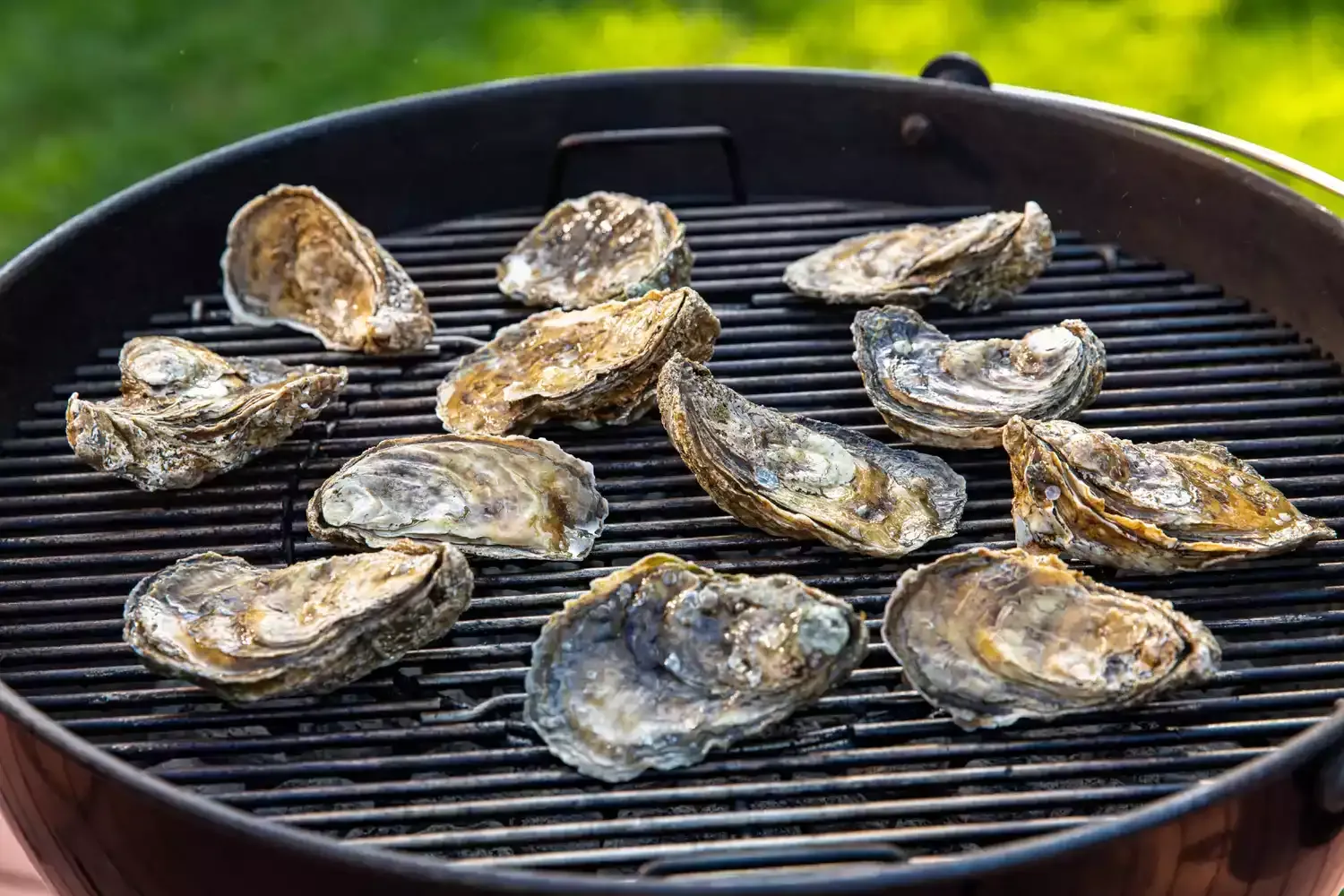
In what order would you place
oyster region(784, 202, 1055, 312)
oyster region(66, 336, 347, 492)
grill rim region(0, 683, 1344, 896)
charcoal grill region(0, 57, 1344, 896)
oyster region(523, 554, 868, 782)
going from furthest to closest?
oyster region(784, 202, 1055, 312), oyster region(66, 336, 347, 492), oyster region(523, 554, 868, 782), charcoal grill region(0, 57, 1344, 896), grill rim region(0, 683, 1344, 896)

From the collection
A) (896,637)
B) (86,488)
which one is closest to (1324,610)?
(896,637)

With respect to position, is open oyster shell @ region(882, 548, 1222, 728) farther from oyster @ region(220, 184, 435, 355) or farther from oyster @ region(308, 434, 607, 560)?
oyster @ region(220, 184, 435, 355)

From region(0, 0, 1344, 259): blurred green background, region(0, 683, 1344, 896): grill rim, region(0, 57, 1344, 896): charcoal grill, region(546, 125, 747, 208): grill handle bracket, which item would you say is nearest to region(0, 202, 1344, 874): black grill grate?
region(0, 57, 1344, 896): charcoal grill

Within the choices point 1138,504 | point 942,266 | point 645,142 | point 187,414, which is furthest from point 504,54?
point 1138,504

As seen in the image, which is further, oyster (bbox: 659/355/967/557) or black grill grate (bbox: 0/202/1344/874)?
oyster (bbox: 659/355/967/557)

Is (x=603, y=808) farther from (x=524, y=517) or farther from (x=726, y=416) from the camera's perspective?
(x=726, y=416)

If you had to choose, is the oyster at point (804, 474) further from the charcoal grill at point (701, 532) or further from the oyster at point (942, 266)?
the oyster at point (942, 266)

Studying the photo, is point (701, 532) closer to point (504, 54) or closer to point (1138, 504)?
point (1138, 504)
